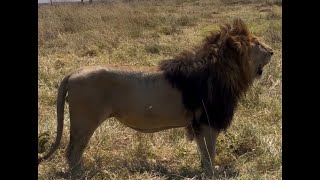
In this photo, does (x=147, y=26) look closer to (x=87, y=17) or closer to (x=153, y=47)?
(x=87, y=17)

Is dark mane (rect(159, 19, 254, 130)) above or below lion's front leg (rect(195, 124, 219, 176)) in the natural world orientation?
above

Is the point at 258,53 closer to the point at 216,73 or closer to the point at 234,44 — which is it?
the point at 234,44

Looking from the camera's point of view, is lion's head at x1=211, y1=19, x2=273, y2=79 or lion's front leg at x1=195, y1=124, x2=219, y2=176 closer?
lion's front leg at x1=195, y1=124, x2=219, y2=176

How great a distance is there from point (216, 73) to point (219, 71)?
3 cm

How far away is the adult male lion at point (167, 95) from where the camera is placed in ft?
13.9

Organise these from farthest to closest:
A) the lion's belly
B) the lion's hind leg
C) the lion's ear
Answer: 1. the lion's ear
2. the lion's belly
3. the lion's hind leg

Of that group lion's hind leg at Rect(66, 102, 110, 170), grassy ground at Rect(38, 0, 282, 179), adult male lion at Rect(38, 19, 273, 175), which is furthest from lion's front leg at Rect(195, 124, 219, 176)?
lion's hind leg at Rect(66, 102, 110, 170)

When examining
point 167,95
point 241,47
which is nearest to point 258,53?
point 241,47

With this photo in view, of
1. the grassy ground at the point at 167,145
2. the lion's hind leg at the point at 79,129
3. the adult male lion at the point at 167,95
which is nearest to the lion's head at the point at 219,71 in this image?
the adult male lion at the point at 167,95

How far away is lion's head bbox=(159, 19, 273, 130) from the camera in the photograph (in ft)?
14.4

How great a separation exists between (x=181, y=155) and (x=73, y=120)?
1.24m

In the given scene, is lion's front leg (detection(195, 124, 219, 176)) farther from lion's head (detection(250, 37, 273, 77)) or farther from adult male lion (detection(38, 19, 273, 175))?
lion's head (detection(250, 37, 273, 77))

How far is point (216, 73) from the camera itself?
4.46m

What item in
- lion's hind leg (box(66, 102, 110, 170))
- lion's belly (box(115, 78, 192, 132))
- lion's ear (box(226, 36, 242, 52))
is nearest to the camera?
lion's hind leg (box(66, 102, 110, 170))
